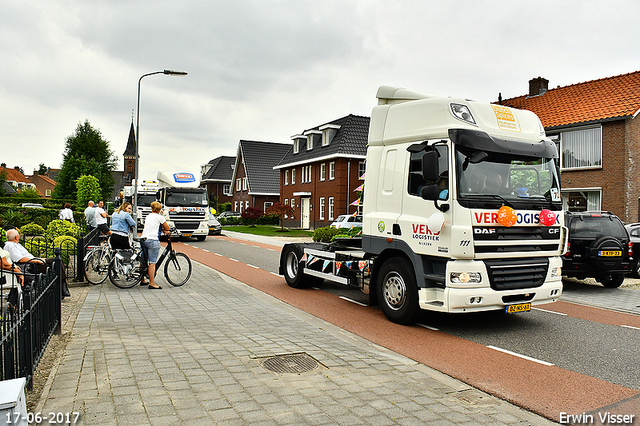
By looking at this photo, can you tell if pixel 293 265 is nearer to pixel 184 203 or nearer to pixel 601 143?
pixel 184 203

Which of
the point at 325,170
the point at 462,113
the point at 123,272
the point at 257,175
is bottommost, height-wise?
the point at 123,272

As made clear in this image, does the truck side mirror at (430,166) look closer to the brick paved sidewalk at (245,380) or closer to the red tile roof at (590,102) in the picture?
the brick paved sidewalk at (245,380)

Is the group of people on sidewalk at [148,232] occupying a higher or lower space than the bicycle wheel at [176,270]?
higher

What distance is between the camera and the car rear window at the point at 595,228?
1170cm

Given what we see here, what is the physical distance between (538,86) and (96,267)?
26594 millimetres

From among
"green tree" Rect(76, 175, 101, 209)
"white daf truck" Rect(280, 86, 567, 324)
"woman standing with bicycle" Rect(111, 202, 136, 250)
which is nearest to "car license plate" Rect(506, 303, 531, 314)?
"white daf truck" Rect(280, 86, 567, 324)

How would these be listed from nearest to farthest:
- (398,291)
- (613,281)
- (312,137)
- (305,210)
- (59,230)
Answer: (398,291) < (613,281) < (59,230) < (312,137) < (305,210)

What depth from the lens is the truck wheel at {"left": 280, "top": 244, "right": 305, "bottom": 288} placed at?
35.6 ft

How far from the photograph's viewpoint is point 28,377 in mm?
4352

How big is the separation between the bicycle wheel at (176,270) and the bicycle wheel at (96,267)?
50.0 inches

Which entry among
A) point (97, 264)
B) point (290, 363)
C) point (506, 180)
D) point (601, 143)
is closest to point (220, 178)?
point (601, 143)

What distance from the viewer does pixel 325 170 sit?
4078 centimetres

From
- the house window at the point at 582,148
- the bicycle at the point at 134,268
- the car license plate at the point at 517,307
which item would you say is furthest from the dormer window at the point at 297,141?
the car license plate at the point at 517,307

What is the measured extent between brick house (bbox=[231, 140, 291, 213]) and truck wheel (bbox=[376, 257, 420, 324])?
160 feet
